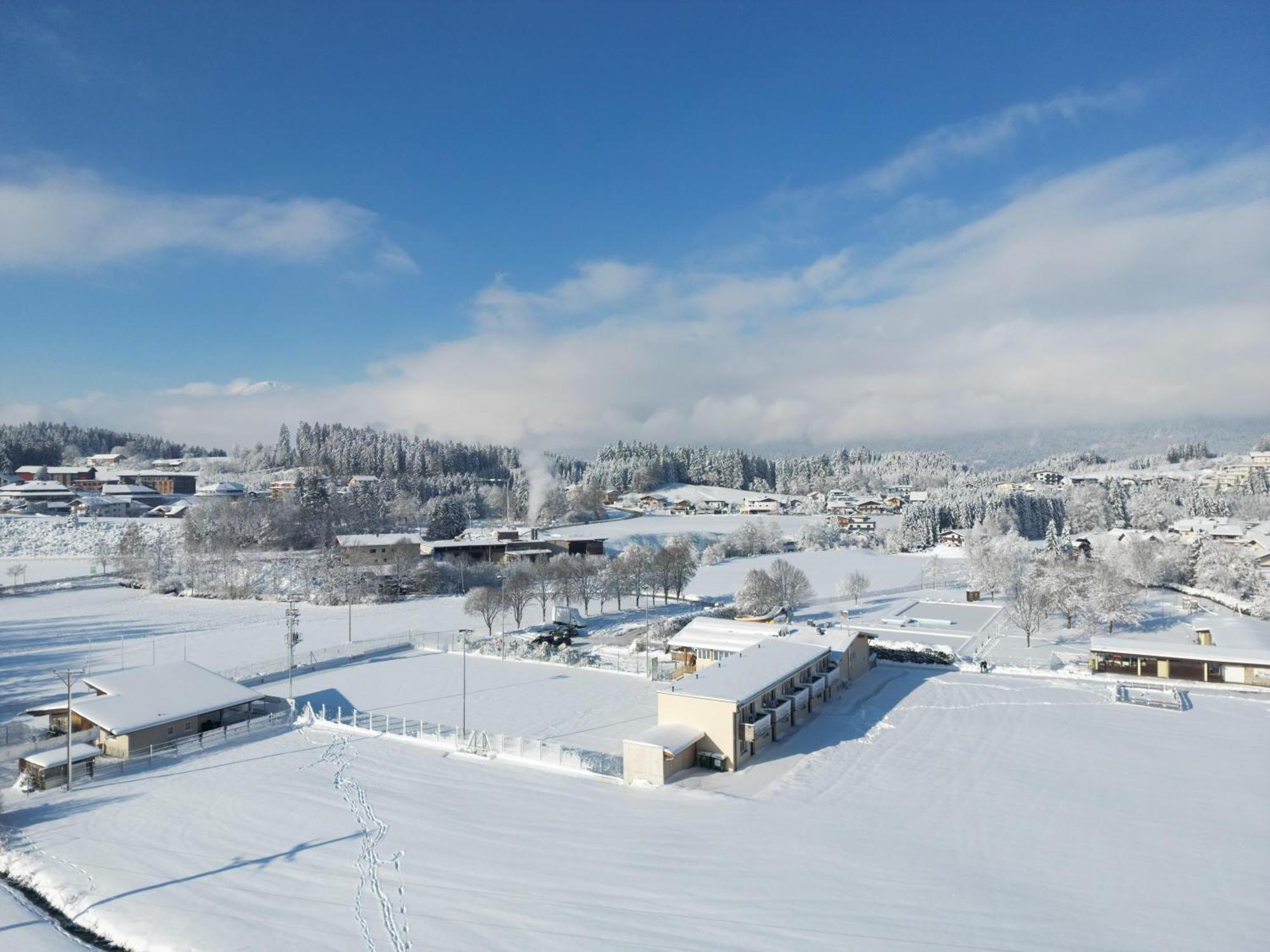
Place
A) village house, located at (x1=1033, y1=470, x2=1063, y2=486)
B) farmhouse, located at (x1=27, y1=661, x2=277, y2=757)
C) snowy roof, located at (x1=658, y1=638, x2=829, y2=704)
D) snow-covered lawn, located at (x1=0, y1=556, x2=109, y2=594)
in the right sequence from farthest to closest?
village house, located at (x1=1033, y1=470, x2=1063, y2=486) < snow-covered lawn, located at (x1=0, y1=556, x2=109, y2=594) < farmhouse, located at (x1=27, y1=661, x2=277, y2=757) < snowy roof, located at (x1=658, y1=638, x2=829, y2=704)

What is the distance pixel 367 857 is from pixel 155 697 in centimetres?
1035

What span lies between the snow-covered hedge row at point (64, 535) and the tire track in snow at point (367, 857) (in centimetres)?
4324

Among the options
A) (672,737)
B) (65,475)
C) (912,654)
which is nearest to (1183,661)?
(912,654)

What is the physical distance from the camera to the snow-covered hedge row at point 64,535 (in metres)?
51.7

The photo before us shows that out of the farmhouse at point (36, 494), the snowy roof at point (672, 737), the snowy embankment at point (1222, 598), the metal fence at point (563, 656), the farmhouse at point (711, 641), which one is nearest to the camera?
the snowy roof at point (672, 737)

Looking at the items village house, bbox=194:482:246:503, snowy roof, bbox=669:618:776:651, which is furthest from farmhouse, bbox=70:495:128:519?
snowy roof, bbox=669:618:776:651

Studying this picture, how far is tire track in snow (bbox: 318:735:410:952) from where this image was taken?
8.98 meters

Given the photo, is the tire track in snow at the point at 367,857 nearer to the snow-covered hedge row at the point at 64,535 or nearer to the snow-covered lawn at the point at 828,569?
the snow-covered lawn at the point at 828,569

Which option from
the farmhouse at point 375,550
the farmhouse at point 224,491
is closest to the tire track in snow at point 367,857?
the farmhouse at point 375,550

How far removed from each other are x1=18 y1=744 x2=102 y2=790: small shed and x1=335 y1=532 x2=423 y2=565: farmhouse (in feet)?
97.0

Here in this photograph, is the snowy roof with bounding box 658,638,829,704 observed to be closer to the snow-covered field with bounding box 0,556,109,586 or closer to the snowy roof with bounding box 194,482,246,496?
the snow-covered field with bounding box 0,556,109,586

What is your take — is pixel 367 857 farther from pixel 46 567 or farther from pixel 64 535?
pixel 64 535

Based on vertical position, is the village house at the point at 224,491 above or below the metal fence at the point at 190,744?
above

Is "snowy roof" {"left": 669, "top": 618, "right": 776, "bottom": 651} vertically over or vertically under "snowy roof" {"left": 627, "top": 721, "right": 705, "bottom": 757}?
over
